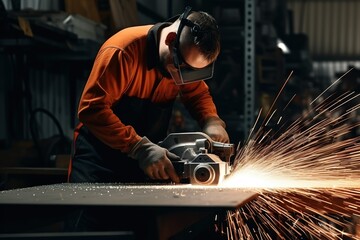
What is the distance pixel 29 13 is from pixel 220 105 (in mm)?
2055

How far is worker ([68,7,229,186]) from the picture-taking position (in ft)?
10.8

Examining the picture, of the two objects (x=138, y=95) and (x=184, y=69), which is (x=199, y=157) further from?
(x=138, y=95)

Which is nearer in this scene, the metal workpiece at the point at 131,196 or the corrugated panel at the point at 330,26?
the metal workpiece at the point at 131,196

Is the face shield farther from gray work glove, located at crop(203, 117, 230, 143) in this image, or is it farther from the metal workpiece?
the metal workpiece

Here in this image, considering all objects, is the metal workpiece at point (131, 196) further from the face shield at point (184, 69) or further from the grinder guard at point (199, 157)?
the face shield at point (184, 69)

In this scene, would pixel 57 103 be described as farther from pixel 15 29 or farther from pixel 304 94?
pixel 304 94

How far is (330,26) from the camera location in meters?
16.2

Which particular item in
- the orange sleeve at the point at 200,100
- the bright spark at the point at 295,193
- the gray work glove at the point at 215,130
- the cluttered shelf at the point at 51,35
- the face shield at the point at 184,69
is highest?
the cluttered shelf at the point at 51,35

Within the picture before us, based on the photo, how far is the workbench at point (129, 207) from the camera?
2.26m

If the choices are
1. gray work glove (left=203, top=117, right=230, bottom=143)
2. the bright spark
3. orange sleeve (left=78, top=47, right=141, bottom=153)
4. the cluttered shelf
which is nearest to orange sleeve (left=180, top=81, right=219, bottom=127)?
gray work glove (left=203, top=117, right=230, bottom=143)

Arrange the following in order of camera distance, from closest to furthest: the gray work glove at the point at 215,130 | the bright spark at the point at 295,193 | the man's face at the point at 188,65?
the bright spark at the point at 295,193
the man's face at the point at 188,65
the gray work glove at the point at 215,130

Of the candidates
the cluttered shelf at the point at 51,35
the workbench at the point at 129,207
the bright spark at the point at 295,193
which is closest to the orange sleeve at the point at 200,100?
the bright spark at the point at 295,193

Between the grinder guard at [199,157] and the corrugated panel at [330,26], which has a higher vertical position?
the corrugated panel at [330,26]

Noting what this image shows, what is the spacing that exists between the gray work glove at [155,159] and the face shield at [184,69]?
34 cm
